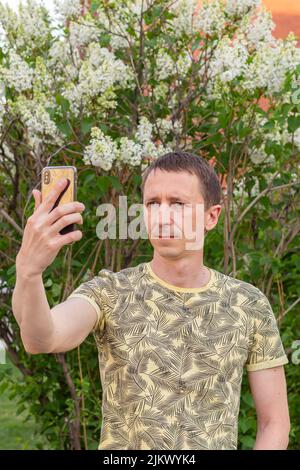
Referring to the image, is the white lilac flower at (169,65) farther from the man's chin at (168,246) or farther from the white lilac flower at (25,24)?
the man's chin at (168,246)

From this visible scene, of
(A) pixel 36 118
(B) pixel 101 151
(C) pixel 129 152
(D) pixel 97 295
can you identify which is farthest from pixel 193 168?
(A) pixel 36 118

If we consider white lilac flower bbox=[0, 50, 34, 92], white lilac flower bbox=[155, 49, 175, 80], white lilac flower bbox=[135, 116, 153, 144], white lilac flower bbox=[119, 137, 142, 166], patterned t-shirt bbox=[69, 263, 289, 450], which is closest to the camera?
patterned t-shirt bbox=[69, 263, 289, 450]

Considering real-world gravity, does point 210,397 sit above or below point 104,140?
below

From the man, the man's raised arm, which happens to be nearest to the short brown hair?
the man

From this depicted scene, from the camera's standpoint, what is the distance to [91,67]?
376 cm

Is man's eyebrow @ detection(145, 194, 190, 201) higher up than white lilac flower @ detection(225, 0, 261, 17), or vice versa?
white lilac flower @ detection(225, 0, 261, 17)

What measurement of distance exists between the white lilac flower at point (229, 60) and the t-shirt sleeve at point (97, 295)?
1839mm

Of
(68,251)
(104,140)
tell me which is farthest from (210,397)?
(68,251)

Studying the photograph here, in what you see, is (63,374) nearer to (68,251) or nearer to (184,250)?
(68,251)

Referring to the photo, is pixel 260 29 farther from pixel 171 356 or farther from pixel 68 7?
pixel 171 356

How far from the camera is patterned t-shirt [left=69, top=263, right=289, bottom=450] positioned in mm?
1919

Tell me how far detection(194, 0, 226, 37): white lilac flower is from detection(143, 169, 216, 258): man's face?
81.7 inches

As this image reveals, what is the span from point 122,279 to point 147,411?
0.31 m

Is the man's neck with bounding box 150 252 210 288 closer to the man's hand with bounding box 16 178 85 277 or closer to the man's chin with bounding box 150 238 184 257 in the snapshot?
the man's chin with bounding box 150 238 184 257
